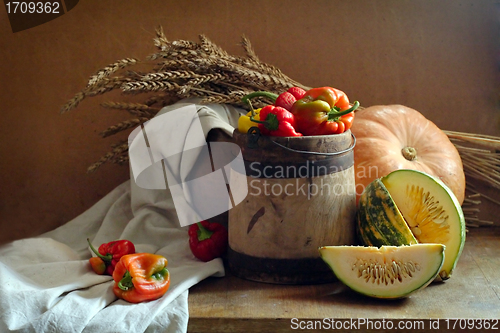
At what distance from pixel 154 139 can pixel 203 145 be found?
179 millimetres

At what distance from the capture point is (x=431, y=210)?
138 centimetres

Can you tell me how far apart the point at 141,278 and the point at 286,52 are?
45.4 inches

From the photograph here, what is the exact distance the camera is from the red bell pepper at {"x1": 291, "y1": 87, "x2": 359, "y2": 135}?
1.36 meters

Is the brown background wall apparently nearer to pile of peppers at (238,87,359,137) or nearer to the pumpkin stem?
the pumpkin stem

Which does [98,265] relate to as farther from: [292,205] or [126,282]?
[292,205]

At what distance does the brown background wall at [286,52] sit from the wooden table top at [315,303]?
2.75ft

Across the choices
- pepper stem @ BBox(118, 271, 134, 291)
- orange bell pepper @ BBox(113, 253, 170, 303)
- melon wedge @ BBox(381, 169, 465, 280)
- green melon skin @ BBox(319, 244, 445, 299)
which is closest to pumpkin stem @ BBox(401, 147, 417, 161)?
melon wedge @ BBox(381, 169, 465, 280)

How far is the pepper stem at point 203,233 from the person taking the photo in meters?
1.56

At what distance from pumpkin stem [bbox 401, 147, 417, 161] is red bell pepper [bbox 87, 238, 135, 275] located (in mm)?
988

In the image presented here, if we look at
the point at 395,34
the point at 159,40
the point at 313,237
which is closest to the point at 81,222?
the point at 159,40

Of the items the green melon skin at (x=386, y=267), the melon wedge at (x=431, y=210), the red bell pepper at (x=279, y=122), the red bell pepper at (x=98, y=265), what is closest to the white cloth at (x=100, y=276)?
the red bell pepper at (x=98, y=265)

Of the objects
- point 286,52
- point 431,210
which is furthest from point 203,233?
point 286,52

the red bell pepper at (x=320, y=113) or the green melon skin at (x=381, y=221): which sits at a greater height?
the red bell pepper at (x=320, y=113)

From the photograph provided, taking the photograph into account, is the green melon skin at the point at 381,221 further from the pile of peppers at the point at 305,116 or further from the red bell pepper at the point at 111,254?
the red bell pepper at the point at 111,254
